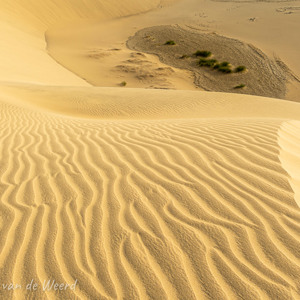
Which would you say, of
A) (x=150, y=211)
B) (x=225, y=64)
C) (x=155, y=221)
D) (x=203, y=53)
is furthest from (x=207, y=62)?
(x=155, y=221)

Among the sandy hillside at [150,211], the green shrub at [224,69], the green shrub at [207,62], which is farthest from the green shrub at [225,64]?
the sandy hillside at [150,211]

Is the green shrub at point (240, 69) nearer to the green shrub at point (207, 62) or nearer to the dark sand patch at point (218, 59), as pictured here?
the dark sand patch at point (218, 59)

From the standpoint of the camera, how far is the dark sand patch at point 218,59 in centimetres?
1970

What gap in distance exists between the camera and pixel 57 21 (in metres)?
32.2

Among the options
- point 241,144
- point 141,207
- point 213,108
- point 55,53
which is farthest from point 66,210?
point 55,53

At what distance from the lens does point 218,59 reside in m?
22.7

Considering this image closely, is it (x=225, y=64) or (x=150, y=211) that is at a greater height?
(x=225, y=64)

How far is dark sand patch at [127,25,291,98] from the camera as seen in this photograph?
64.6ft

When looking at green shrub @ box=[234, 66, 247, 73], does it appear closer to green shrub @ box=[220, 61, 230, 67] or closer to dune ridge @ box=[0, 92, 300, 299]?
green shrub @ box=[220, 61, 230, 67]

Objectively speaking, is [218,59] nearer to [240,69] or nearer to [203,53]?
[203,53]

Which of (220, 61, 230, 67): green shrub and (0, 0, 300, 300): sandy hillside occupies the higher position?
(220, 61, 230, 67): green shrub

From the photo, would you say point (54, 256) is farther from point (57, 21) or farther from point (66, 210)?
point (57, 21)

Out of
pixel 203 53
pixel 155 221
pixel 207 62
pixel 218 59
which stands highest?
pixel 203 53

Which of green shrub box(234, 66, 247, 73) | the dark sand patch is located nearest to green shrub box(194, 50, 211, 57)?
the dark sand patch
